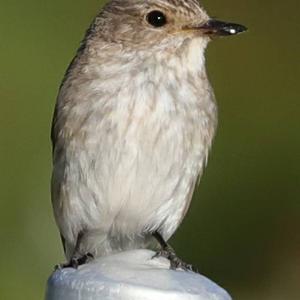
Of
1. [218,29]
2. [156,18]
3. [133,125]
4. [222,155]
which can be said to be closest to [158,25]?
[156,18]

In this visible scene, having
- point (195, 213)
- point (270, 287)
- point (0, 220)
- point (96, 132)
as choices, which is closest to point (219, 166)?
point (195, 213)

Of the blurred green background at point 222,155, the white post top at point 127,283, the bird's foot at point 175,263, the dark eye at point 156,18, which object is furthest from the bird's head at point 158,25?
the white post top at point 127,283

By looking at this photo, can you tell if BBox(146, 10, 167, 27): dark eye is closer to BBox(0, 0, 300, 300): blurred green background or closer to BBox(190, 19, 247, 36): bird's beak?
BBox(190, 19, 247, 36): bird's beak

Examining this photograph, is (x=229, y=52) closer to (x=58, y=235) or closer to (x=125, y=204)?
(x=58, y=235)

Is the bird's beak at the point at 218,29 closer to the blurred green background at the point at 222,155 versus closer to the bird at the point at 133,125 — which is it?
the bird at the point at 133,125

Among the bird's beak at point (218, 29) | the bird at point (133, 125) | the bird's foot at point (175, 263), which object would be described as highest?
the bird's beak at point (218, 29)

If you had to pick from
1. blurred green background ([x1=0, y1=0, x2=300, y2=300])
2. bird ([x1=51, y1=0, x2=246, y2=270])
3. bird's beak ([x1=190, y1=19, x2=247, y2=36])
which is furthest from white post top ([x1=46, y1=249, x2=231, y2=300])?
blurred green background ([x1=0, y1=0, x2=300, y2=300])
